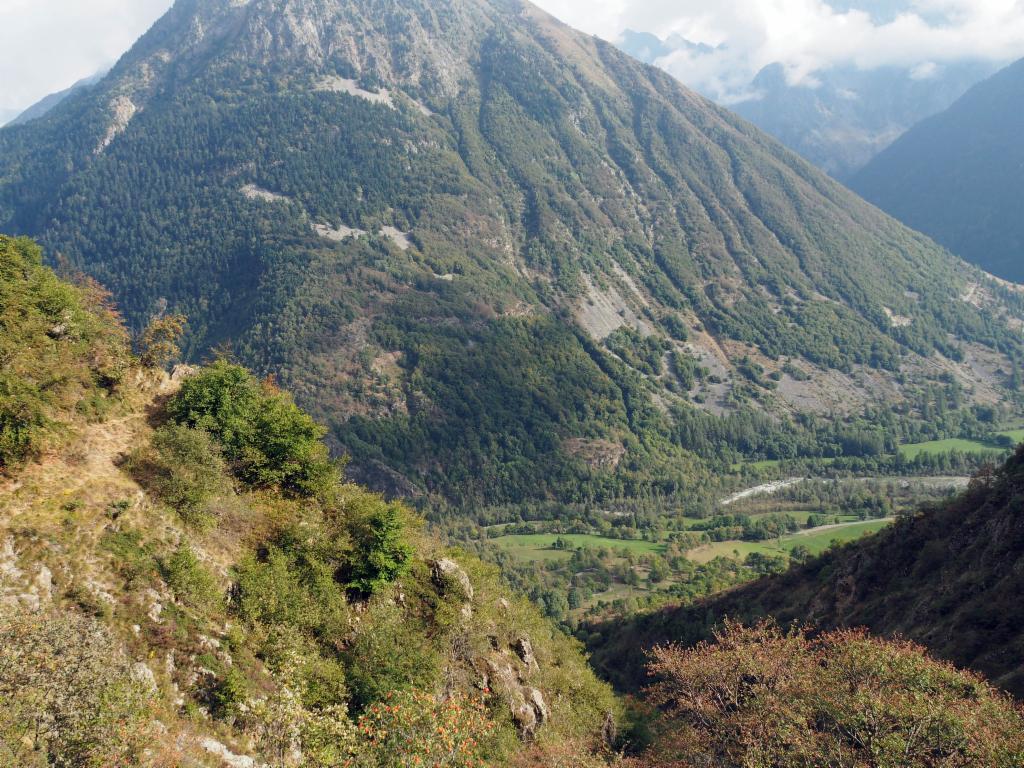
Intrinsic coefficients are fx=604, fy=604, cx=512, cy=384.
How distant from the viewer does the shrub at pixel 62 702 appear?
19.9 m

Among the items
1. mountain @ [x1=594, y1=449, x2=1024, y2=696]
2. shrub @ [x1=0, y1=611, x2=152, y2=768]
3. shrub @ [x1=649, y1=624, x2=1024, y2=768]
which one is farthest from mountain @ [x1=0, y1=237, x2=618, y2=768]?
mountain @ [x1=594, y1=449, x2=1024, y2=696]

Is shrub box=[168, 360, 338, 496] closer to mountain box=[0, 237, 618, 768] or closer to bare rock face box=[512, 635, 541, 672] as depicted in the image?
mountain box=[0, 237, 618, 768]

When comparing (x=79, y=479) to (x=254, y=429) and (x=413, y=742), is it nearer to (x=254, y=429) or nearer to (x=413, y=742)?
(x=254, y=429)

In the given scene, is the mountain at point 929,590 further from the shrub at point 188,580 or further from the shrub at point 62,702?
the shrub at point 62,702

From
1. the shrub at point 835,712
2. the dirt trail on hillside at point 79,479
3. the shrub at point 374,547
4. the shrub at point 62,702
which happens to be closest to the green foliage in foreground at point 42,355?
the dirt trail on hillside at point 79,479

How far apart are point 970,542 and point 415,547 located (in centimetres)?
6632

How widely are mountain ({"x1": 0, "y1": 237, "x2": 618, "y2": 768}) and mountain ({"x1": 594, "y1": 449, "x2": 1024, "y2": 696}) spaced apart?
3471 centimetres

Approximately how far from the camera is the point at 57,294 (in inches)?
1726

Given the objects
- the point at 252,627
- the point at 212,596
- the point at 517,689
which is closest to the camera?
the point at 212,596

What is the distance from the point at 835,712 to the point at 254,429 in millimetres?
42020

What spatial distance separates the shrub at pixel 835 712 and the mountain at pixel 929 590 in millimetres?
22337

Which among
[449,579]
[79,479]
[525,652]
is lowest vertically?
[525,652]

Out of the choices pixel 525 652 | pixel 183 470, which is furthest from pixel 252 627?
pixel 525 652

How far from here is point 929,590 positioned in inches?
2751
